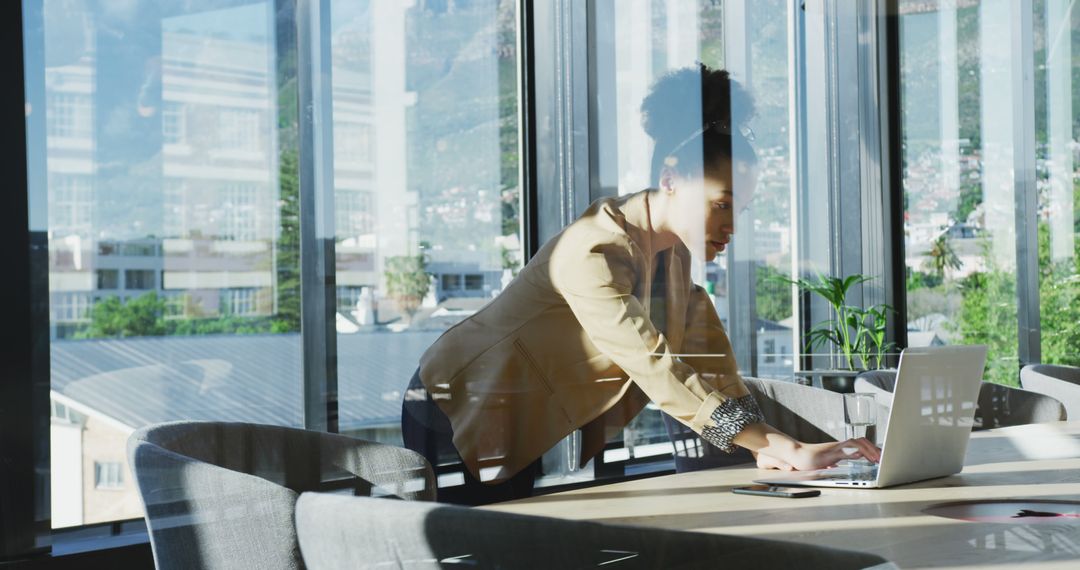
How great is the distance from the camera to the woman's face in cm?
293

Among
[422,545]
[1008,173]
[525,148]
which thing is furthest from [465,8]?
[1008,173]

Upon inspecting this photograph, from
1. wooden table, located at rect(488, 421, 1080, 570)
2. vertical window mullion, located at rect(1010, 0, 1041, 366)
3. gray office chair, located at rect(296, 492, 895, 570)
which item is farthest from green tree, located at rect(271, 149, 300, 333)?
vertical window mullion, located at rect(1010, 0, 1041, 366)

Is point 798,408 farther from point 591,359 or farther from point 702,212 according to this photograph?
point 702,212

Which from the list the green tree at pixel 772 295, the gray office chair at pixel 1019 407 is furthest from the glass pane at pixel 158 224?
the green tree at pixel 772 295

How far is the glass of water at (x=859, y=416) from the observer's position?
1886 mm

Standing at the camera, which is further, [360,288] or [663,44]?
[663,44]

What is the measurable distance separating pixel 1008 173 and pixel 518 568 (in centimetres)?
577

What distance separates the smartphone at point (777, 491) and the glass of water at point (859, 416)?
223 mm

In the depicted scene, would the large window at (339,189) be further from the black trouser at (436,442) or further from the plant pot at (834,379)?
the plant pot at (834,379)

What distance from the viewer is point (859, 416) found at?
1.90 m

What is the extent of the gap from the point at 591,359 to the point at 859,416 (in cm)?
71

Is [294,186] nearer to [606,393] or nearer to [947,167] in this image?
[606,393]

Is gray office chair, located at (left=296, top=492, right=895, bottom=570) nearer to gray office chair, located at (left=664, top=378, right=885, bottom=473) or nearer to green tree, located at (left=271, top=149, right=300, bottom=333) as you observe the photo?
gray office chair, located at (left=664, top=378, right=885, bottom=473)

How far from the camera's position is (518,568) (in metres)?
0.92
